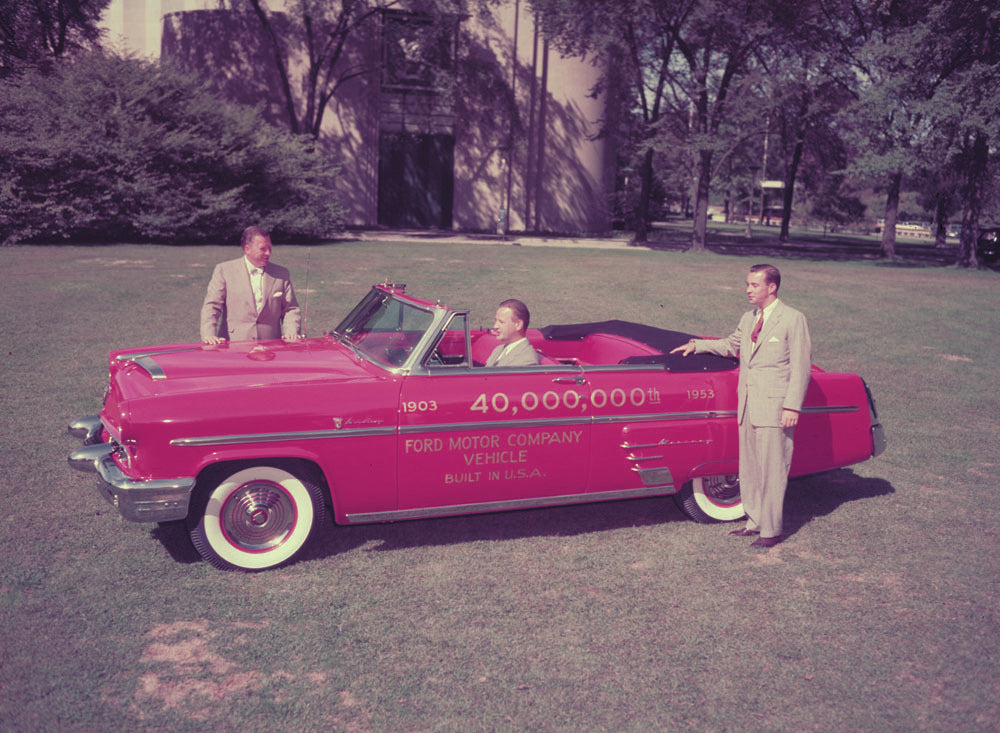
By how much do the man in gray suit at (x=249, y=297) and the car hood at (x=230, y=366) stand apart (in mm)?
811

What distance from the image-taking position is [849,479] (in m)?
7.17

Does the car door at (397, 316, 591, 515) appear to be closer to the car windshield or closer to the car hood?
the car windshield

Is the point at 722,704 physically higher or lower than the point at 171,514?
lower

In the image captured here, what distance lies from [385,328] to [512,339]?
871mm

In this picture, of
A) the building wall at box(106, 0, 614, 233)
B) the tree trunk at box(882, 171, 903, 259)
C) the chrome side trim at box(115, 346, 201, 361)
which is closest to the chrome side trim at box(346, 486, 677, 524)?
the chrome side trim at box(115, 346, 201, 361)

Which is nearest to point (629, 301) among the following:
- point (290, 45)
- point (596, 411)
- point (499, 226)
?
point (596, 411)

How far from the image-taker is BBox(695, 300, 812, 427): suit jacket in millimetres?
5309

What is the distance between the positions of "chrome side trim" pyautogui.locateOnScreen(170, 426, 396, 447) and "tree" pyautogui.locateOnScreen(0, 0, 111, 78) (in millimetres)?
35189

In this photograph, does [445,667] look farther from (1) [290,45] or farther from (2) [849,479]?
(1) [290,45]

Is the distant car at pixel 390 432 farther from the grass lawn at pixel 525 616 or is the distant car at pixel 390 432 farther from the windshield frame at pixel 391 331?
the grass lawn at pixel 525 616

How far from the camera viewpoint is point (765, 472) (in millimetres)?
5445

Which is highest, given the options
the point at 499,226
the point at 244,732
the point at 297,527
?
the point at 499,226

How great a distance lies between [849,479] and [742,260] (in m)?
23.2

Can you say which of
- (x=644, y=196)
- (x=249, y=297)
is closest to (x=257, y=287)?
(x=249, y=297)
